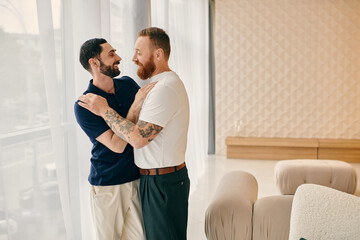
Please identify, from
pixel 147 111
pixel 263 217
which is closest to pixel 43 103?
pixel 147 111

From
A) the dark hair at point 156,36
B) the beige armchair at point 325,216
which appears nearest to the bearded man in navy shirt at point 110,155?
the dark hair at point 156,36

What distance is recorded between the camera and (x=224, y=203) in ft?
7.58

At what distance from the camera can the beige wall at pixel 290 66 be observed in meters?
6.32

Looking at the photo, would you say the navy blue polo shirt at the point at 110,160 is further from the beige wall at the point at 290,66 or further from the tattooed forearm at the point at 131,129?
the beige wall at the point at 290,66

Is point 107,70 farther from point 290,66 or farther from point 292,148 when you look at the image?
point 290,66

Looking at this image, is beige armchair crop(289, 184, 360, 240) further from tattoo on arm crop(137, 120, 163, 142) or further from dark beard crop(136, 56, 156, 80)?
dark beard crop(136, 56, 156, 80)

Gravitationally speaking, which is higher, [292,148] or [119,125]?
[119,125]

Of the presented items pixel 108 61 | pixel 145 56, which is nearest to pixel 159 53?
pixel 145 56

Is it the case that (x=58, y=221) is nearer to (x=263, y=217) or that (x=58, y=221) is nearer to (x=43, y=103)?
(x=43, y=103)

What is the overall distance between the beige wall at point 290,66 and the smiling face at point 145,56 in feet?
15.5

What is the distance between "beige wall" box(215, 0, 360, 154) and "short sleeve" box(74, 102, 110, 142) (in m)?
4.88

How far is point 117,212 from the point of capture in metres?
2.09

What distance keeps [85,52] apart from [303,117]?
5.22m

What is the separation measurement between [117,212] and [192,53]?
3511mm
